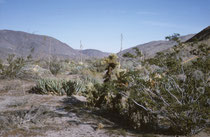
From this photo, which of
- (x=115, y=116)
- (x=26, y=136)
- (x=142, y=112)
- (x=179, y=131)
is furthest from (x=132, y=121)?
(x=26, y=136)

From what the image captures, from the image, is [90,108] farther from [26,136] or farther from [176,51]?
[176,51]

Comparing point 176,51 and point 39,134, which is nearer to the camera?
point 39,134

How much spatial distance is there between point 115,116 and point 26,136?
2564 millimetres

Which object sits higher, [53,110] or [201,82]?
[201,82]

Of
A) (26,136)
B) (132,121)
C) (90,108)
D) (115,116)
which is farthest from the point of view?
(90,108)

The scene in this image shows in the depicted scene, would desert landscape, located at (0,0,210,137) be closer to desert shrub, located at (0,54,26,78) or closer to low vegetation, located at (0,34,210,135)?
low vegetation, located at (0,34,210,135)

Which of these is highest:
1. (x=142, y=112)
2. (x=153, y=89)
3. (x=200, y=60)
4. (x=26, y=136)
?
(x=200, y=60)

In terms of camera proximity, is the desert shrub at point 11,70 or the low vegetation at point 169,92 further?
the desert shrub at point 11,70

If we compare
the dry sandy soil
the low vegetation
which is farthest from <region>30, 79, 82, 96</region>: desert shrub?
the low vegetation

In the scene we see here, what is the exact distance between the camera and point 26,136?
4.54 metres

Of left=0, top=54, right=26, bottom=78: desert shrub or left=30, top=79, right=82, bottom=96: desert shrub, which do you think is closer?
left=30, top=79, right=82, bottom=96: desert shrub

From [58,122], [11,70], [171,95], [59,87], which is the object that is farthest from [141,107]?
[11,70]

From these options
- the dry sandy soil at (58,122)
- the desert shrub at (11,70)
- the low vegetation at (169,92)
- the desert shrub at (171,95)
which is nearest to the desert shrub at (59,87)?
the dry sandy soil at (58,122)

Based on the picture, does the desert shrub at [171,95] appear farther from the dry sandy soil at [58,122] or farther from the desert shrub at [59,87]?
the desert shrub at [59,87]
